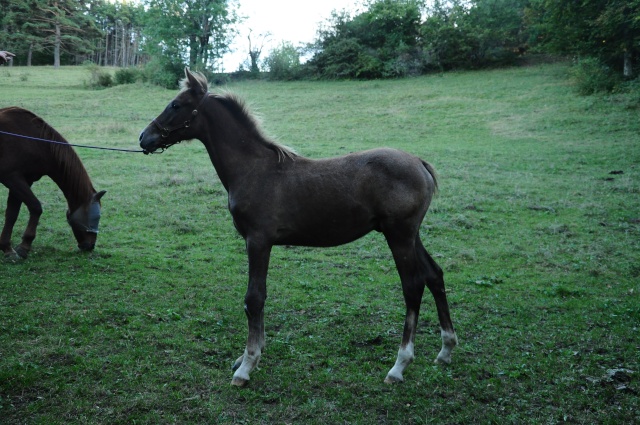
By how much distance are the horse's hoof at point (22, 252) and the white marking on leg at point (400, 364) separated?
21.3 feet

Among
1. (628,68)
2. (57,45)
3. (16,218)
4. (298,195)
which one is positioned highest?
(628,68)

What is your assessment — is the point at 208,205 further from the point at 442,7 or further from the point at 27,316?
the point at 442,7

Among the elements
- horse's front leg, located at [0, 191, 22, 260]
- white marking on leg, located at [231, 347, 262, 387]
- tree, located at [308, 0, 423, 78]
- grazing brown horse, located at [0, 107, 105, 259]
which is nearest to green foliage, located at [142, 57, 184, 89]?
tree, located at [308, 0, 423, 78]

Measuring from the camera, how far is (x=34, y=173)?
342 inches

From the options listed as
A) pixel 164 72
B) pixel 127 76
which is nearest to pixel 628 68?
pixel 164 72

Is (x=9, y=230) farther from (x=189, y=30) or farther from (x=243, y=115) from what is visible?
(x=189, y=30)

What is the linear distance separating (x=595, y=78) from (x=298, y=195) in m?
25.4

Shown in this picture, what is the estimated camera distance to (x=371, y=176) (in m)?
4.92

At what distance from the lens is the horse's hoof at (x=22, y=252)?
8203mm

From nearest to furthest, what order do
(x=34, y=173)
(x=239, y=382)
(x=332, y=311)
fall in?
(x=239, y=382), (x=332, y=311), (x=34, y=173)

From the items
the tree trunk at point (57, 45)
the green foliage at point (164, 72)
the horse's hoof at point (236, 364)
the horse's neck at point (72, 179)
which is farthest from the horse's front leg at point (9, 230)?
the green foliage at point (164, 72)

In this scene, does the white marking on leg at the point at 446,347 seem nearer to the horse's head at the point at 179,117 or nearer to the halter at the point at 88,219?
the horse's head at the point at 179,117

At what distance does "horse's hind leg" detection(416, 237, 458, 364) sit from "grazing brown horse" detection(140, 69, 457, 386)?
1 centimetres

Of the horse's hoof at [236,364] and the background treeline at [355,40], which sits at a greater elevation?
the background treeline at [355,40]
